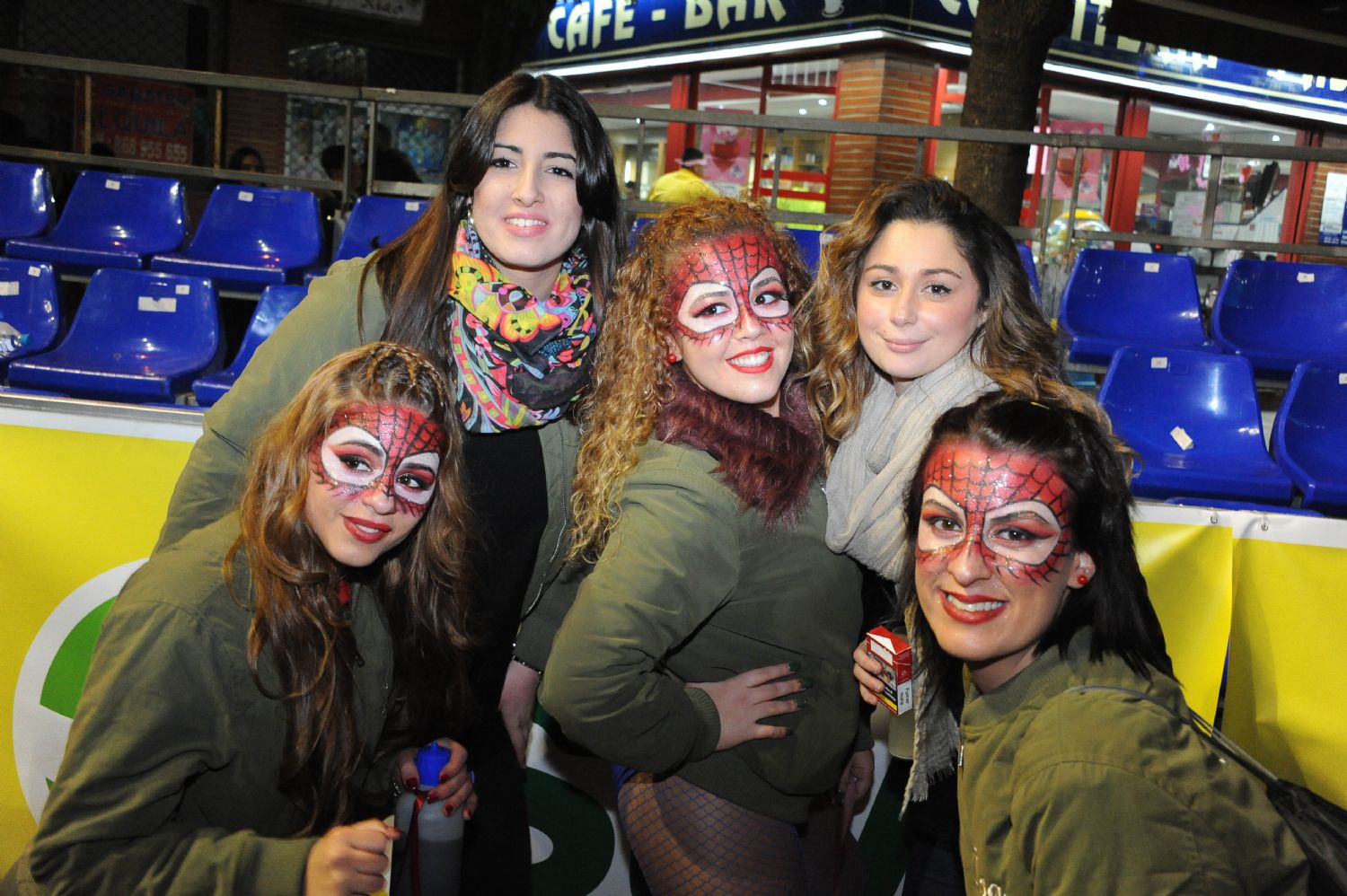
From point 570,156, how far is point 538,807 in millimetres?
1752

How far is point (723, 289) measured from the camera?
6.84 ft

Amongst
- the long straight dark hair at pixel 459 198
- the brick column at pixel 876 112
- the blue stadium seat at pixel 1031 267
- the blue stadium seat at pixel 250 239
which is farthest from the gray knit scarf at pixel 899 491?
the brick column at pixel 876 112

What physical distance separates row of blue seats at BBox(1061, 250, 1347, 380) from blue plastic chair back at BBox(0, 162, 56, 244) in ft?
21.5

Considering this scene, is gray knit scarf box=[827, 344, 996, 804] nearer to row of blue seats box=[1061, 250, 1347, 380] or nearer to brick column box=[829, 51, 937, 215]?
row of blue seats box=[1061, 250, 1347, 380]

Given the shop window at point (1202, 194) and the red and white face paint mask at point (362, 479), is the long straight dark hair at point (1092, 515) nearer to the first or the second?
the red and white face paint mask at point (362, 479)

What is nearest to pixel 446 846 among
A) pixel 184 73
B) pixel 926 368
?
pixel 926 368

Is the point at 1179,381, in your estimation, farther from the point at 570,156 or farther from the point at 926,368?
the point at 570,156

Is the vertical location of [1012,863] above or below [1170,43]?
below

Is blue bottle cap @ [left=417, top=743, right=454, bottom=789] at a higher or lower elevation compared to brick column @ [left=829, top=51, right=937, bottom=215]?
lower

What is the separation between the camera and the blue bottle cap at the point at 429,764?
211cm

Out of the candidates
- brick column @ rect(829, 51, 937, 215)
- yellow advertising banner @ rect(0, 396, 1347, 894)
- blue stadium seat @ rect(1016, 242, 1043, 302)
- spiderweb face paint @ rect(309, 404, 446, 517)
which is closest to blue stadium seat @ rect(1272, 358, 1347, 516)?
blue stadium seat @ rect(1016, 242, 1043, 302)

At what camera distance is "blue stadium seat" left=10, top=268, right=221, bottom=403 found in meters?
5.05

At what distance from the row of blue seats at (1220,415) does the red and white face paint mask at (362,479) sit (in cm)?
352

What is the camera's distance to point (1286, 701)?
99.5 inches
